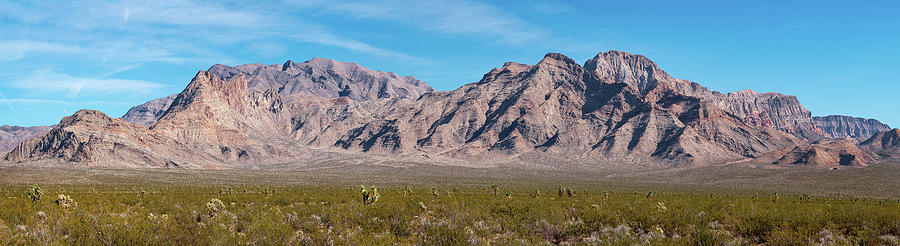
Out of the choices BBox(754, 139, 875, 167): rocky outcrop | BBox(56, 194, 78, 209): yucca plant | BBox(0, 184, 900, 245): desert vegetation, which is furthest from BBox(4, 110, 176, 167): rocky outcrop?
BBox(754, 139, 875, 167): rocky outcrop

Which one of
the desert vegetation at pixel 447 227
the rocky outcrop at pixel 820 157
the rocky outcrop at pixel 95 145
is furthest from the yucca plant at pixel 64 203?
the rocky outcrop at pixel 820 157

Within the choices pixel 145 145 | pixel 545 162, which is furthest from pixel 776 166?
pixel 145 145

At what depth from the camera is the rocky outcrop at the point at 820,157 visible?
161 m

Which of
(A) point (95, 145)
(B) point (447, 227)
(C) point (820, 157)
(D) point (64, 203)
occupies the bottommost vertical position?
(D) point (64, 203)

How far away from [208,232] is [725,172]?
15029 centimetres

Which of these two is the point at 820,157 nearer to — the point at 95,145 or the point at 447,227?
the point at 447,227

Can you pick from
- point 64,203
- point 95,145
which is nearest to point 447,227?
point 64,203

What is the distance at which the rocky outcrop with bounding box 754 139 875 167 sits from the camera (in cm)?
16100

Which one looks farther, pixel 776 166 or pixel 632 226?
pixel 776 166

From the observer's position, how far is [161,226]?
16766mm

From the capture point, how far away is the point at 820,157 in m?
162

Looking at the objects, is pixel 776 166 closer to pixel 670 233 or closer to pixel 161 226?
pixel 670 233

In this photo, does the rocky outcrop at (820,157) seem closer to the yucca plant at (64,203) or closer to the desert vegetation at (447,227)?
the desert vegetation at (447,227)

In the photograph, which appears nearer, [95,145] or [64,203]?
[64,203]
